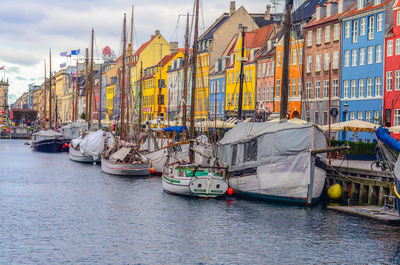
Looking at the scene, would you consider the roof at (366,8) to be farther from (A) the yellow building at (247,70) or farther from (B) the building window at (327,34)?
(A) the yellow building at (247,70)

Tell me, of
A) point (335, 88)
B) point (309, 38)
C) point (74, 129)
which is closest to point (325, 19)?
point (309, 38)

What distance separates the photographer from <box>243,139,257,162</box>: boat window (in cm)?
4341

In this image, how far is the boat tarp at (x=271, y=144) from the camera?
40.4 m

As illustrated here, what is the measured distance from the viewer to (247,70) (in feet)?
328

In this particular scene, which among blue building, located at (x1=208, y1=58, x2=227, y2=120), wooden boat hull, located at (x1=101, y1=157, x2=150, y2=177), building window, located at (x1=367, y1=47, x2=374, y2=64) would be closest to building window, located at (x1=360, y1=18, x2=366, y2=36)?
Result: building window, located at (x1=367, y1=47, x2=374, y2=64)

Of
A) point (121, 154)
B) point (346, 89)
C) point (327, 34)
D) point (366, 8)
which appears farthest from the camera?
point (327, 34)

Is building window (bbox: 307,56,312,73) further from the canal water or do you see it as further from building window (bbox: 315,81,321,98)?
the canal water

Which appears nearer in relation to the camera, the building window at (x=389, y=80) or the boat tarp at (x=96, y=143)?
the building window at (x=389, y=80)

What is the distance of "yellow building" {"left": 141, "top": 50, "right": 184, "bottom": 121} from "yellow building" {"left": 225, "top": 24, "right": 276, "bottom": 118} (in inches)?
1054

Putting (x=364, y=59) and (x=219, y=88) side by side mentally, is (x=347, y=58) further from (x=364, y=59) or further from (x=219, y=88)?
(x=219, y=88)

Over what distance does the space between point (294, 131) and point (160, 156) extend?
22.2 meters

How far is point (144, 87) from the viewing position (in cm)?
15062

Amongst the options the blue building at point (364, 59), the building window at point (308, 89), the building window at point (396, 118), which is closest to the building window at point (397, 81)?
the building window at point (396, 118)

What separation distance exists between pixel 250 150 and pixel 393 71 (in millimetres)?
28720
